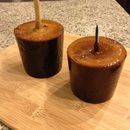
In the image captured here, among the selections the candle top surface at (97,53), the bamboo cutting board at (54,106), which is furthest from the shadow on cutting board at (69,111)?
the candle top surface at (97,53)

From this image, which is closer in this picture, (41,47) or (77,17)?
(41,47)

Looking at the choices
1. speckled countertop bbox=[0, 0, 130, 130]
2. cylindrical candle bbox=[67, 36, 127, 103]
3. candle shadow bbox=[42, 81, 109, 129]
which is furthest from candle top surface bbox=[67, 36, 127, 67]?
speckled countertop bbox=[0, 0, 130, 130]

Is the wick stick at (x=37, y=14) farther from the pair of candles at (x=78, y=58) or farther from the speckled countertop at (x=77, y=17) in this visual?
the speckled countertop at (x=77, y=17)

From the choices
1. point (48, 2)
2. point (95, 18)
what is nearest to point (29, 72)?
point (95, 18)

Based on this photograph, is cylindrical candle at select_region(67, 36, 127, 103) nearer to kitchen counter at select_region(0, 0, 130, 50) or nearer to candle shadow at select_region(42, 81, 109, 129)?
candle shadow at select_region(42, 81, 109, 129)

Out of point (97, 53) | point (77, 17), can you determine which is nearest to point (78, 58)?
point (97, 53)

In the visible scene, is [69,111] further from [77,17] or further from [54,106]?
[77,17]
